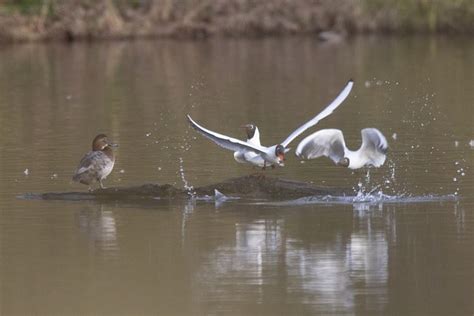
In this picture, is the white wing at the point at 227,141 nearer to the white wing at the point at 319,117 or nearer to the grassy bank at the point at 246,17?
the white wing at the point at 319,117

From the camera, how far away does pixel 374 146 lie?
14148 mm

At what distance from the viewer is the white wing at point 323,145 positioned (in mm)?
13859

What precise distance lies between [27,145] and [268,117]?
4330mm

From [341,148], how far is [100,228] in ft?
7.50

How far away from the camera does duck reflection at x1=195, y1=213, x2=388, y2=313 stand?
413 inches

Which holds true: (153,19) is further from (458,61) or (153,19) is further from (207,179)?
(207,179)

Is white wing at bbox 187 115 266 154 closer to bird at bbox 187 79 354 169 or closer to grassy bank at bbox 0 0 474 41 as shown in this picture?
bird at bbox 187 79 354 169

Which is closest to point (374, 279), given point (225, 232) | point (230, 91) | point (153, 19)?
point (225, 232)

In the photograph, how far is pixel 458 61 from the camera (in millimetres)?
32594

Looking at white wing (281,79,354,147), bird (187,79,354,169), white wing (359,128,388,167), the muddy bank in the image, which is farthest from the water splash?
white wing (359,128,388,167)

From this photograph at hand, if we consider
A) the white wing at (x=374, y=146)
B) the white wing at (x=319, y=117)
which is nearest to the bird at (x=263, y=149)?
the white wing at (x=319, y=117)

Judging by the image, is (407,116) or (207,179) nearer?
(207,179)

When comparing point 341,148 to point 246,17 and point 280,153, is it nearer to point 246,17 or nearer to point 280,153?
point 280,153

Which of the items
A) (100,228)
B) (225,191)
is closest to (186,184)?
(225,191)
